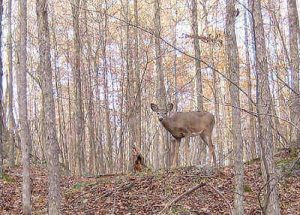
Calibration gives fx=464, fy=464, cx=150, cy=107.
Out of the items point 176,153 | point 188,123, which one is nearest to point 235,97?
point 176,153

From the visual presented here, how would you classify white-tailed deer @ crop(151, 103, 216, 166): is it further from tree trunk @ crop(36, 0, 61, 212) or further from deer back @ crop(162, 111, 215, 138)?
tree trunk @ crop(36, 0, 61, 212)

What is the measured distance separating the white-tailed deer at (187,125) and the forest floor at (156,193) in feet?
4.75

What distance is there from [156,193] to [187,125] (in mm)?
2807

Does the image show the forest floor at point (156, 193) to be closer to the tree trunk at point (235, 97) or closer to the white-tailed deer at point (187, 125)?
the tree trunk at point (235, 97)

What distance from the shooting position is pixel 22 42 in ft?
30.1

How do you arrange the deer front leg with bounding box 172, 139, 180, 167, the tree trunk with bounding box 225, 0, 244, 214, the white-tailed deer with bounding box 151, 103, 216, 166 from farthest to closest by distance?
the white-tailed deer with bounding box 151, 103, 216, 166 → the deer front leg with bounding box 172, 139, 180, 167 → the tree trunk with bounding box 225, 0, 244, 214

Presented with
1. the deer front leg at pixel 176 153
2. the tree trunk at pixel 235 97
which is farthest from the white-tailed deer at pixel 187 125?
the tree trunk at pixel 235 97

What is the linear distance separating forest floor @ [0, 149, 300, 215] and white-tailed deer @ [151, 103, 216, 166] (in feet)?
4.75

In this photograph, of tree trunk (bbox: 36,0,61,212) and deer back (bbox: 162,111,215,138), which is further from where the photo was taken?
deer back (bbox: 162,111,215,138)

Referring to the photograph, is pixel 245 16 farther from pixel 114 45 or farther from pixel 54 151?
pixel 54 151

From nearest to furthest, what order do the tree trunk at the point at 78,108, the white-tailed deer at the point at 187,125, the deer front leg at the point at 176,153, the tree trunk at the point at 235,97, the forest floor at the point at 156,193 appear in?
the tree trunk at the point at 235,97
the forest floor at the point at 156,193
the deer front leg at the point at 176,153
the white-tailed deer at the point at 187,125
the tree trunk at the point at 78,108

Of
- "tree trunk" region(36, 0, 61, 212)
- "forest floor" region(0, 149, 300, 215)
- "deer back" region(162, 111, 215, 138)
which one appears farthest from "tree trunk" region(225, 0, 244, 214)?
"deer back" region(162, 111, 215, 138)

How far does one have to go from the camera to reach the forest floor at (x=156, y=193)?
338 inches

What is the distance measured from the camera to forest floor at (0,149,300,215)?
859cm
